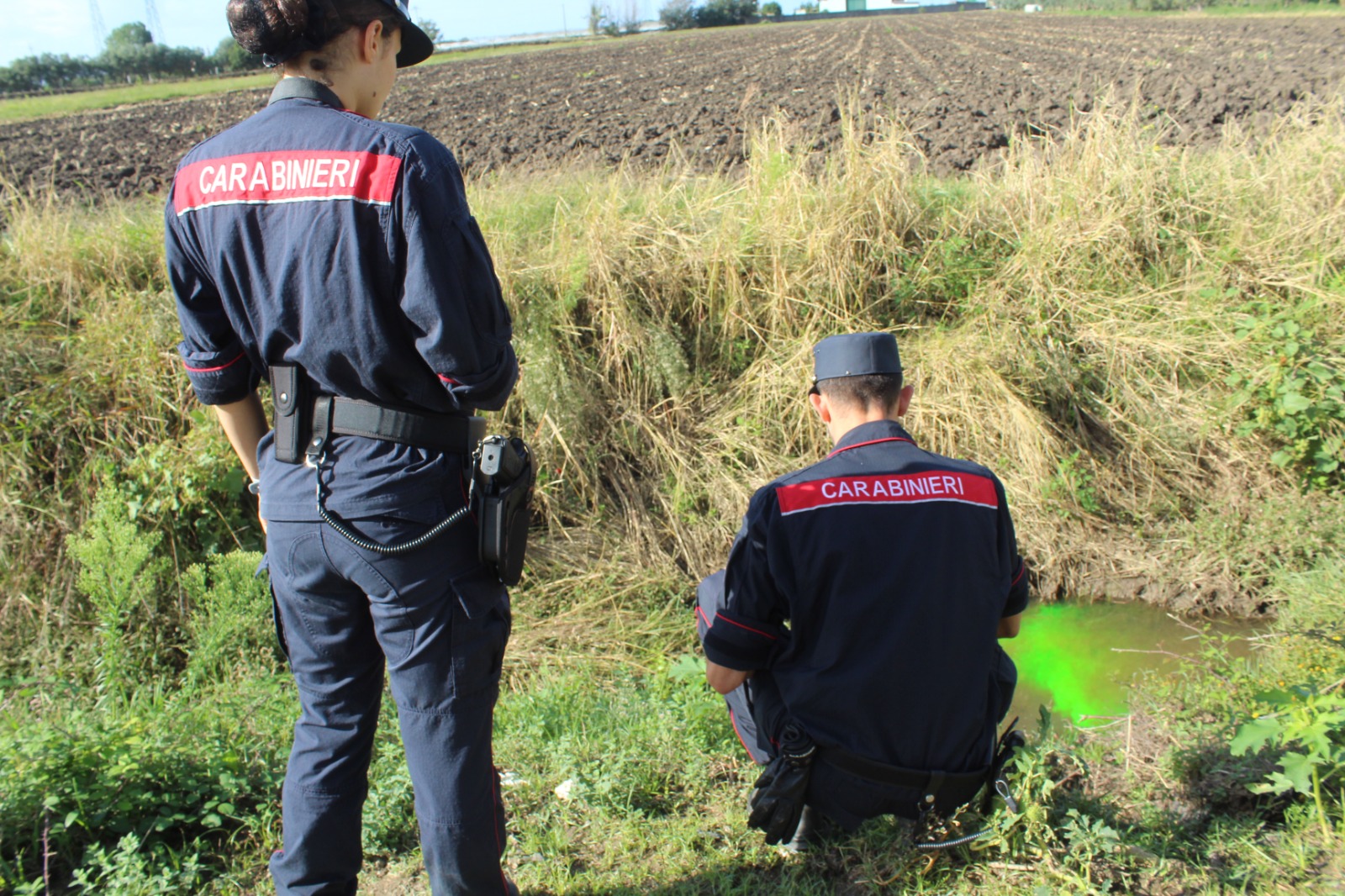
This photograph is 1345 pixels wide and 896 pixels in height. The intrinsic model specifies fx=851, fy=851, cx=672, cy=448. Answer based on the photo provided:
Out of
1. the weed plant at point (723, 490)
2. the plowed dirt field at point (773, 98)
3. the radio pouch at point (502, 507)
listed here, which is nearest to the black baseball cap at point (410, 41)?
the radio pouch at point (502, 507)

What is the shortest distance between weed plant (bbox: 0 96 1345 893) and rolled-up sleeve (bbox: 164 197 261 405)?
1.24 metres

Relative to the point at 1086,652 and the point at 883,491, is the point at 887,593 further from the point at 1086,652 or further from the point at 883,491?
the point at 1086,652

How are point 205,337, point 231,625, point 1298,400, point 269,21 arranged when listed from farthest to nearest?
point 1298,400, point 231,625, point 205,337, point 269,21

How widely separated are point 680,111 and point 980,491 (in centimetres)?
1180

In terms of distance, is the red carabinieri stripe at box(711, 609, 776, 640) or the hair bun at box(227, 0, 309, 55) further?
the red carabinieri stripe at box(711, 609, 776, 640)

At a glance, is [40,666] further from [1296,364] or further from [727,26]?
[727,26]

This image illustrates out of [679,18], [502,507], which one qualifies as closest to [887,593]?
[502,507]

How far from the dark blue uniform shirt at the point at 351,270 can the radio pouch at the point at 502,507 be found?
72mm

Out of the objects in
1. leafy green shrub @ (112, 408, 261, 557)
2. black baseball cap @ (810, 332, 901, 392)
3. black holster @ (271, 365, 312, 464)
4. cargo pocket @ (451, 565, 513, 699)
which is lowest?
leafy green shrub @ (112, 408, 261, 557)

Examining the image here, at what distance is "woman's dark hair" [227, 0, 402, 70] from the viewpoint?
5.23 feet

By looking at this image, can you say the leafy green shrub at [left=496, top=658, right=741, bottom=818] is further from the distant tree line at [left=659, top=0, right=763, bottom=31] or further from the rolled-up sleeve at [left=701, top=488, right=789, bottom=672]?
the distant tree line at [left=659, top=0, right=763, bottom=31]

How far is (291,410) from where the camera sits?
1757 millimetres

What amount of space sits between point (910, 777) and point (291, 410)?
1627 mm

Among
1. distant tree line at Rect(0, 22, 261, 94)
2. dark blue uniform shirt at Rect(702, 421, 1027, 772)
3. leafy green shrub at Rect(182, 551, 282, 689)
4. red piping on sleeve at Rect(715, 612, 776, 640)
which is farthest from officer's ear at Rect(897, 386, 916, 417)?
distant tree line at Rect(0, 22, 261, 94)
